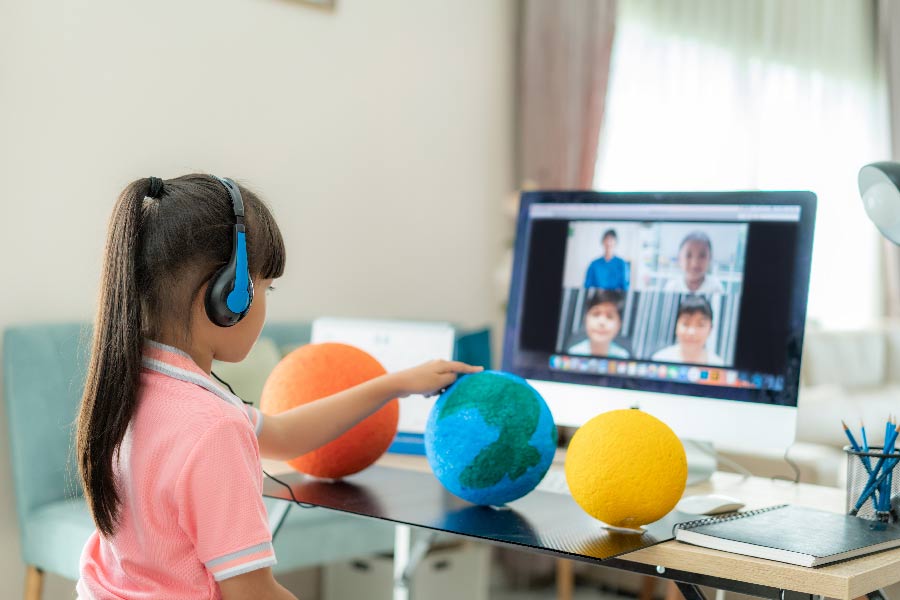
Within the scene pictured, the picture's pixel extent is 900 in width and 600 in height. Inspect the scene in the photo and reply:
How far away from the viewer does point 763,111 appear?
15.6 ft

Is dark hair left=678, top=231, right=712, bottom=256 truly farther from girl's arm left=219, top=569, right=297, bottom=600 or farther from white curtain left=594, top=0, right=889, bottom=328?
white curtain left=594, top=0, right=889, bottom=328

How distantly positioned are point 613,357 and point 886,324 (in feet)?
13.7

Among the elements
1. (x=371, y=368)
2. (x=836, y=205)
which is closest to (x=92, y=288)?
(x=371, y=368)

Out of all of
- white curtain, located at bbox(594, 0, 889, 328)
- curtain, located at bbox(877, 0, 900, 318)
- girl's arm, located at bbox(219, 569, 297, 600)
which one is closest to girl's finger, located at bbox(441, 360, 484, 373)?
girl's arm, located at bbox(219, 569, 297, 600)

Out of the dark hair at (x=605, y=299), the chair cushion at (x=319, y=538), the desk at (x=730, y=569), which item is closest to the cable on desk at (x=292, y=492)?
the desk at (x=730, y=569)

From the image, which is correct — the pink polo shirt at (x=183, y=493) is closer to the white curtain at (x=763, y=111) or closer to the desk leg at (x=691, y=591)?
the desk leg at (x=691, y=591)

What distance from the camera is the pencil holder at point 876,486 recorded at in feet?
4.01

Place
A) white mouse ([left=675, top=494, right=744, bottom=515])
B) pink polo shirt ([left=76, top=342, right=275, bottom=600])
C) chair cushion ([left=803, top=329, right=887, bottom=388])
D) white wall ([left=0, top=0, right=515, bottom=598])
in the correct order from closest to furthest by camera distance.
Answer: pink polo shirt ([left=76, top=342, right=275, bottom=600])
white mouse ([left=675, top=494, right=744, bottom=515])
white wall ([left=0, top=0, right=515, bottom=598])
chair cushion ([left=803, top=329, right=887, bottom=388])

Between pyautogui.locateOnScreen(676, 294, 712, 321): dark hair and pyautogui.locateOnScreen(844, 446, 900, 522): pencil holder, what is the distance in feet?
1.07

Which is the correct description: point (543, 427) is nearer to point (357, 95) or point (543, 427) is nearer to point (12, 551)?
point (12, 551)

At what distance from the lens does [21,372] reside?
7.64 feet

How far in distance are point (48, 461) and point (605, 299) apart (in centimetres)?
140

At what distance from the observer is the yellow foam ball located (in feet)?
3.72

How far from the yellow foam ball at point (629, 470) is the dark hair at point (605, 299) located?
17.5 inches
